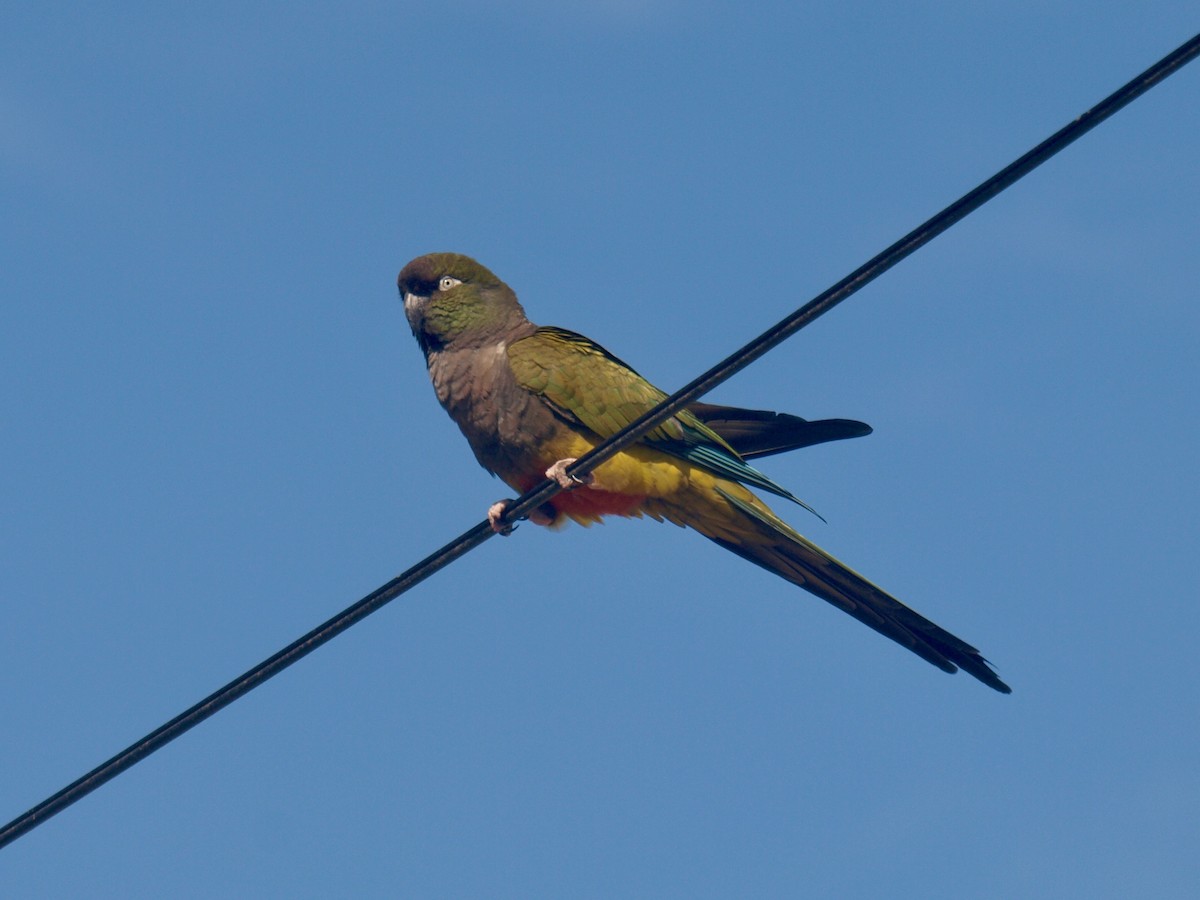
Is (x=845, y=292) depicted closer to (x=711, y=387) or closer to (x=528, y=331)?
(x=711, y=387)

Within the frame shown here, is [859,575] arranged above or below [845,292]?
above

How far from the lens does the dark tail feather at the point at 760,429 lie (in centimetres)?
698

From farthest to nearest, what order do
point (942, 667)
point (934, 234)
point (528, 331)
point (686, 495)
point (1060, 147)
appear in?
point (528, 331)
point (686, 495)
point (942, 667)
point (934, 234)
point (1060, 147)

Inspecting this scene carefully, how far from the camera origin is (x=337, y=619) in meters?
4.57

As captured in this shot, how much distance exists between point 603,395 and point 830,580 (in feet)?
4.96

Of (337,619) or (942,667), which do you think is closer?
(337,619)

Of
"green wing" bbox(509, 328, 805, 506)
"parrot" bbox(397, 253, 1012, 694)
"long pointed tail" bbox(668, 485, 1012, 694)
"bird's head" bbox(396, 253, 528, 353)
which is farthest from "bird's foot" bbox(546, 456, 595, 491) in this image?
"bird's head" bbox(396, 253, 528, 353)

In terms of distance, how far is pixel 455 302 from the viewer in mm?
7828

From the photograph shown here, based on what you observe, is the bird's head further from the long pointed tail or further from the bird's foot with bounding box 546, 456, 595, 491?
the long pointed tail

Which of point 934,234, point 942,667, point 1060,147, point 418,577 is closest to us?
point 1060,147

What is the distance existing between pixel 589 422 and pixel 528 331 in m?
0.78

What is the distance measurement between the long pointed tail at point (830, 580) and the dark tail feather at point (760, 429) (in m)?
0.31

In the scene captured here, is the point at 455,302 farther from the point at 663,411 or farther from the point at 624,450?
the point at 663,411

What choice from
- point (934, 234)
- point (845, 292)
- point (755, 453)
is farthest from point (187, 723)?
point (755, 453)
